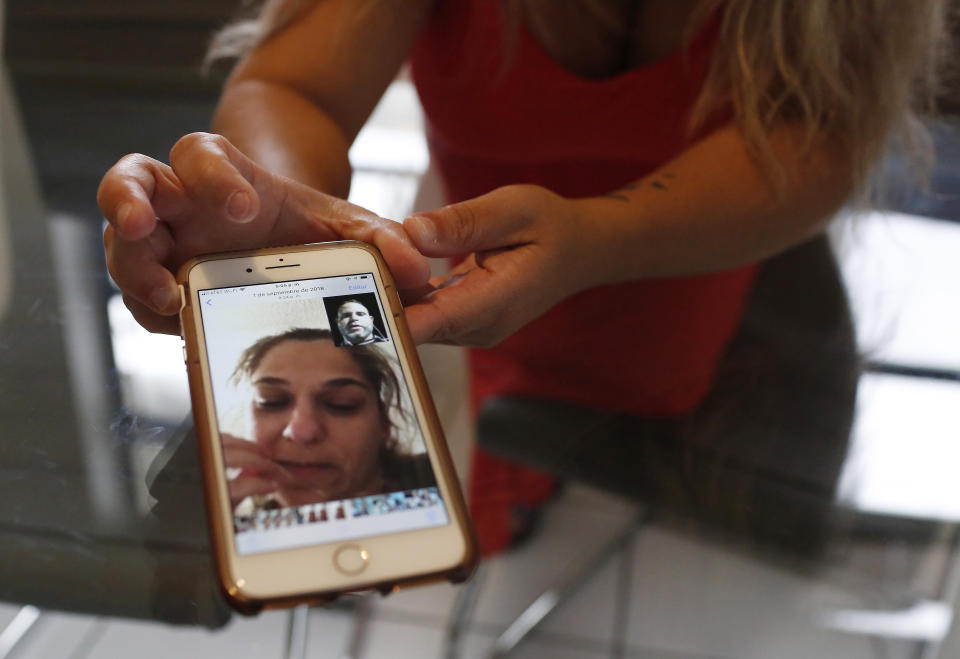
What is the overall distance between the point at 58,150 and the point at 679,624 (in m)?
0.57

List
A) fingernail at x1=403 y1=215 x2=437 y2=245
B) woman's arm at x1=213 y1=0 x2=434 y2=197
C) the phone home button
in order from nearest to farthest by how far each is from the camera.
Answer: the phone home button
fingernail at x1=403 y1=215 x2=437 y2=245
woman's arm at x1=213 y1=0 x2=434 y2=197

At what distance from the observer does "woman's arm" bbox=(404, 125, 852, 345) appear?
44 centimetres

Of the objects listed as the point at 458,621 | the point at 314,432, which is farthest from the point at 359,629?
the point at 314,432

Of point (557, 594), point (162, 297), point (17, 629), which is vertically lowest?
point (557, 594)

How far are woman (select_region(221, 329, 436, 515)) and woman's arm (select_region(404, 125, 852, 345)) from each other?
0.05m

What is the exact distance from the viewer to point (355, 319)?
401 mm

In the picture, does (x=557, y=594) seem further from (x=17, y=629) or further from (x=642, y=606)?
(x=17, y=629)

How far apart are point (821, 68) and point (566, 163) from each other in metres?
0.21

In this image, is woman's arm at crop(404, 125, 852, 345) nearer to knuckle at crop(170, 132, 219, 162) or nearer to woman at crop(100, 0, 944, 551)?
woman at crop(100, 0, 944, 551)

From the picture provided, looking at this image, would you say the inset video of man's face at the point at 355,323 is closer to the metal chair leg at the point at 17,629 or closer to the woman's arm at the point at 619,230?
the woman's arm at the point at 619,230

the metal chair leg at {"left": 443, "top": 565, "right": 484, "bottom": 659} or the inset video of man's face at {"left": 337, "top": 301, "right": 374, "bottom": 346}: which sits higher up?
the inset video of man's face at {"left": 337, "top": 301, "right": 374, "bottom": 346}

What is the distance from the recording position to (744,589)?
494mm

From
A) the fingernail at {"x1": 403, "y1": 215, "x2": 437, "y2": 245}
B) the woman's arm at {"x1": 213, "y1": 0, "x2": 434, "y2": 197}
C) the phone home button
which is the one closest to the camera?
the phone home button

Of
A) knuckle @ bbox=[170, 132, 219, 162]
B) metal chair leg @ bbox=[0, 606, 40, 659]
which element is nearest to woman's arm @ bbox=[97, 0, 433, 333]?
knuckle @ bbox=[170, 132, 219, 162]
